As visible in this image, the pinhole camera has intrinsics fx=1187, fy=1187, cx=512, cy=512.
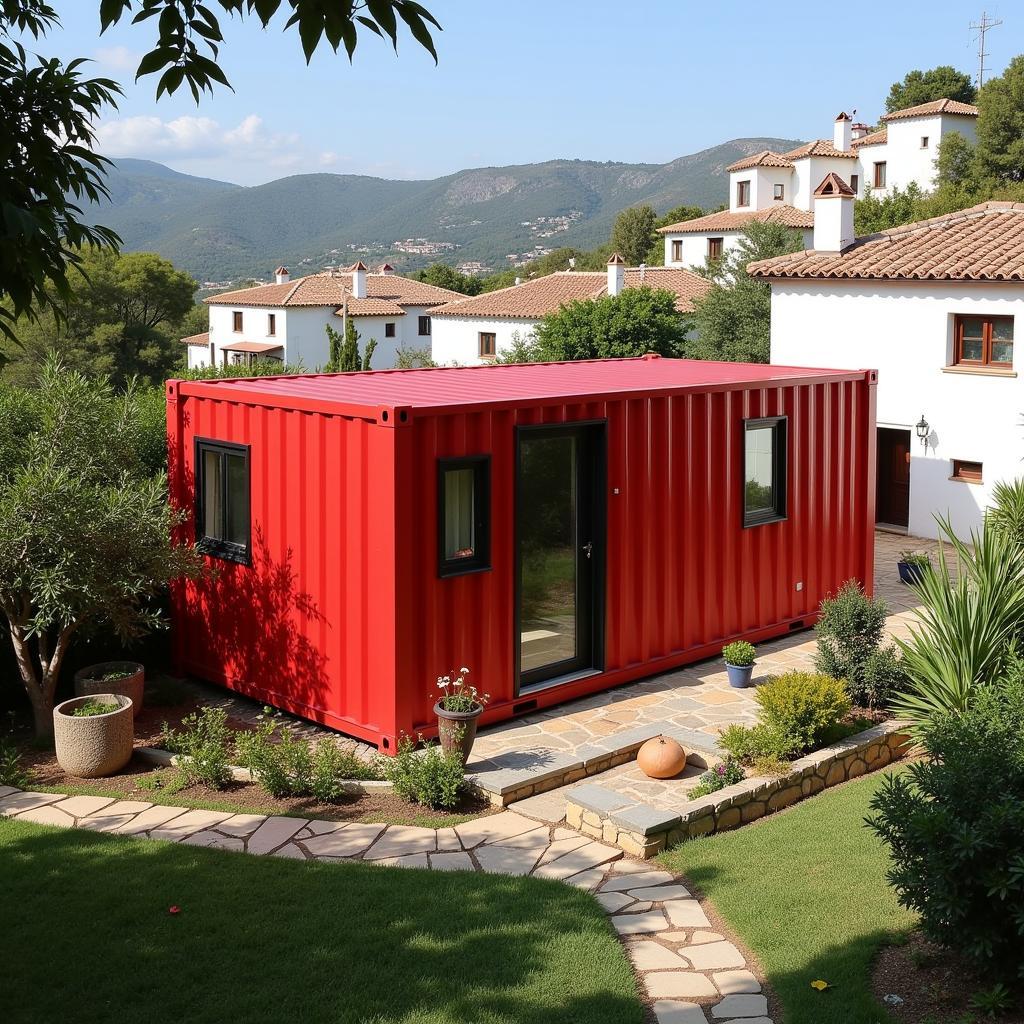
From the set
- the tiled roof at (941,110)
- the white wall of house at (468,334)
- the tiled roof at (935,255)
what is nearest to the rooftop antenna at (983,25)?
the tiled roof at (941,110)

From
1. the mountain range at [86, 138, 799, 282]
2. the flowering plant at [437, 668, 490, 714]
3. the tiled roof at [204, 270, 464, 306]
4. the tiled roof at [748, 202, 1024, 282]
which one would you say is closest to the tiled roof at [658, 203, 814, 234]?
the tiled roof at [204, 270, 464, 306]

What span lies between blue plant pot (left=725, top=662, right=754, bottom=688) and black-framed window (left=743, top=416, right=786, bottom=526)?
5.64 ft

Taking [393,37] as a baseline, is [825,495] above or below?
below

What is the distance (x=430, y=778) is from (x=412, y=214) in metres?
169

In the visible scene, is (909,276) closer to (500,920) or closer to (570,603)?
(570,603)

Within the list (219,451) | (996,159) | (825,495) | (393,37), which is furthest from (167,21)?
(996,159)

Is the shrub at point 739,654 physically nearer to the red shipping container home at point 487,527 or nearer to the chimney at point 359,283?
the red shipping container home at point 487,527

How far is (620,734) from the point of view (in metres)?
9.41

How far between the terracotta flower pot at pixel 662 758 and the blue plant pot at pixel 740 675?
6.64 feet

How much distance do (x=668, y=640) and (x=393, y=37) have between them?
8.24 metres

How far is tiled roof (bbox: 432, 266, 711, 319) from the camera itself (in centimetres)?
5350

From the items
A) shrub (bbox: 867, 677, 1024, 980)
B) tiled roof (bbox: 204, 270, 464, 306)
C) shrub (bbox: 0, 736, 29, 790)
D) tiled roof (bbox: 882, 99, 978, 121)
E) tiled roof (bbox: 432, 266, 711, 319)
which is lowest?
shrub (bbox: 0, 736, 29, 790)

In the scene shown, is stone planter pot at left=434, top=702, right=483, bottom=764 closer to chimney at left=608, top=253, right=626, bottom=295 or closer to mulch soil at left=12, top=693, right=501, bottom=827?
mulch soil at left=12, top=693, right=501, bottom=827

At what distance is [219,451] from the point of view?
10.7m
